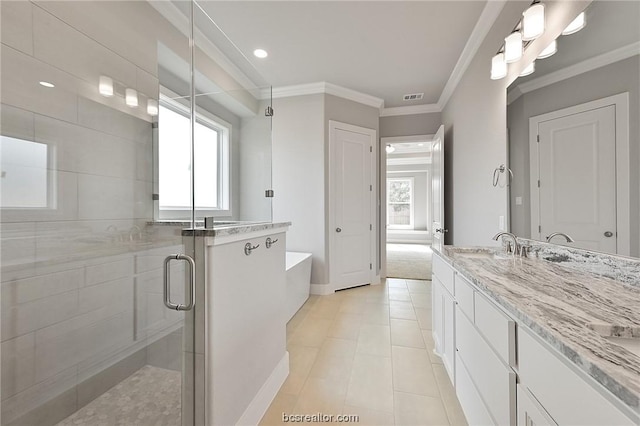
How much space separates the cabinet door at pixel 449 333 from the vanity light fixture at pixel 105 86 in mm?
2435

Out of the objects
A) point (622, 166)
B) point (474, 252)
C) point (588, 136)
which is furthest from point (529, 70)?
point (474, 252)

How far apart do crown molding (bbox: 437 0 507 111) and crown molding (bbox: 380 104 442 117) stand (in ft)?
1.95

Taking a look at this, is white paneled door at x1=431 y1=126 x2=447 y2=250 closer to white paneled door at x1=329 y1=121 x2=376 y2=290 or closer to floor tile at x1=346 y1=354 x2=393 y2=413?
white paneled door at x1=329 y1=121 x2=376 y2=290

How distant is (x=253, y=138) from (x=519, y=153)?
6.47 feet

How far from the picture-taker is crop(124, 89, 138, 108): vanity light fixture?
5.71ft

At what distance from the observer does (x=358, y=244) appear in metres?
3.89

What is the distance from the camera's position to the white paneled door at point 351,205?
12.0 feet

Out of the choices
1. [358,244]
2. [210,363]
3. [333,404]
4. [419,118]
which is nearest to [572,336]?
[210,363]

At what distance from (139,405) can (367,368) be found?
1404mm

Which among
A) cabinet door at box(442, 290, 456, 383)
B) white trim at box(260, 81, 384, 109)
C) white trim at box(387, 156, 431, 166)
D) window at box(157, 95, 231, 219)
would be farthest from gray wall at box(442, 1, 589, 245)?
white trim at box(387, 156, 431, 166)

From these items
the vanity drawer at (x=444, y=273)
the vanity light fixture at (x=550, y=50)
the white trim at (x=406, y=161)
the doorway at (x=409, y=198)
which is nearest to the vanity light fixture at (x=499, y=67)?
the vanity light fixture at (x=550, y=50)

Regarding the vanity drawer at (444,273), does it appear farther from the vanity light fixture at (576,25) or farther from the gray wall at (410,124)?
the gray wall at (410,124)

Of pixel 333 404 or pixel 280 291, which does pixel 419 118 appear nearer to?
pixel 280 291

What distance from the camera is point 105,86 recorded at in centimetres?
161
